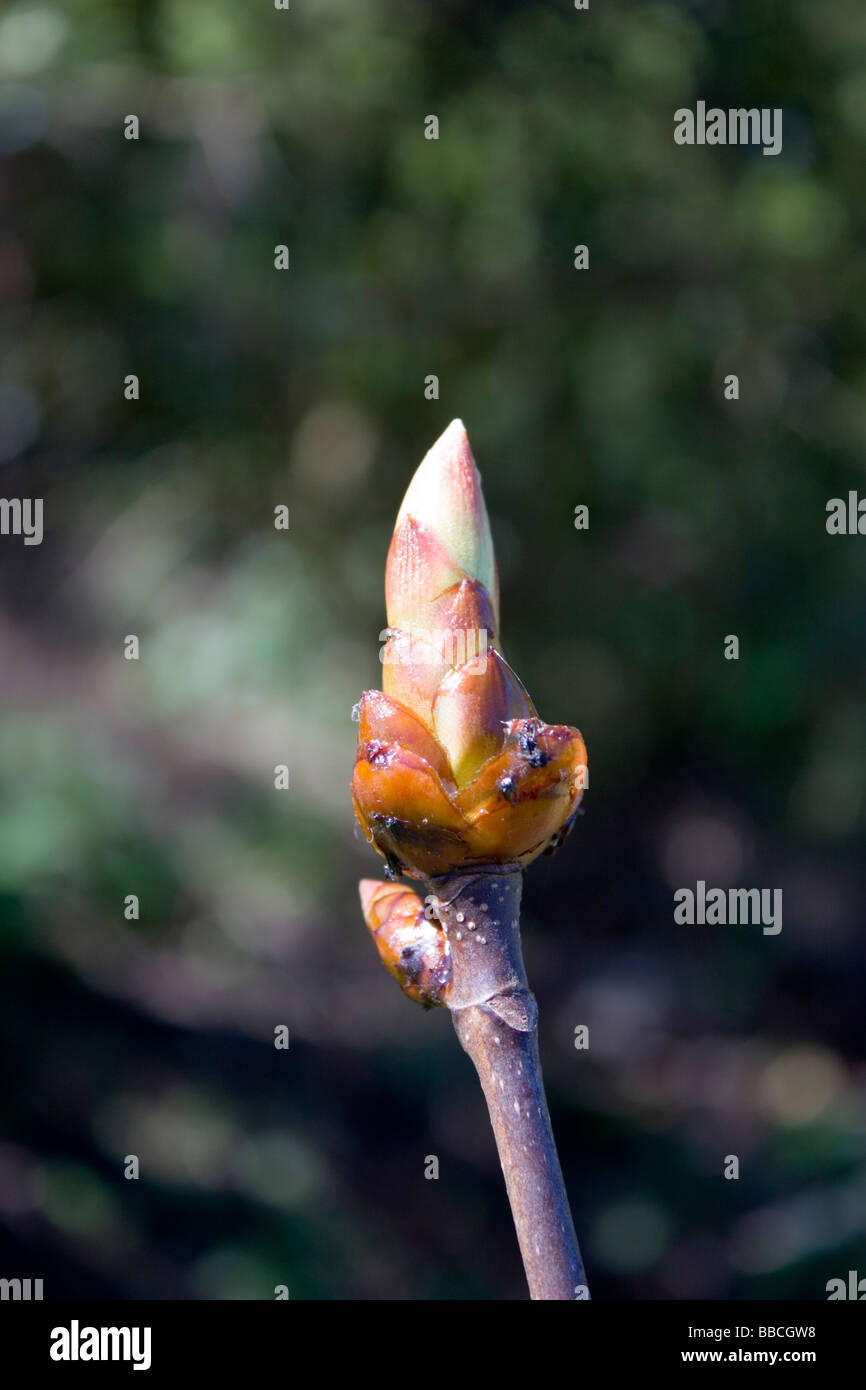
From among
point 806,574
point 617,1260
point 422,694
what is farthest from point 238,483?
point 422,694

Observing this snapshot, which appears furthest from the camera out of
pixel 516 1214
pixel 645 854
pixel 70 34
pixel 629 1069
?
pixel 645 854

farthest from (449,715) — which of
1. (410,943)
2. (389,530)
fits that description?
(389,530)

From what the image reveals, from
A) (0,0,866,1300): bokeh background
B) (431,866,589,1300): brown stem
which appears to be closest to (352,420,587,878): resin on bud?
(431,866,589,1300): brown stem

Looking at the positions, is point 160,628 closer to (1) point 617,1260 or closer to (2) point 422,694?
(1) point 617,1260

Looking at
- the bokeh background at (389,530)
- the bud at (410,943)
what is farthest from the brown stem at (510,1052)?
the bokeh background at (389,530)

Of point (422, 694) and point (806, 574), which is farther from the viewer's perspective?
point (806, 574)

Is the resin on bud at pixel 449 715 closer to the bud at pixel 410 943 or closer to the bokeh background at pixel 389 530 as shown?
the bud at pixel 410 943

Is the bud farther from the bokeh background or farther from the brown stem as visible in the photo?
the bokeh background

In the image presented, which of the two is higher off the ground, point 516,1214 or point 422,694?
point 422,694
